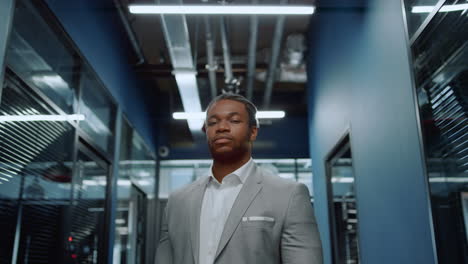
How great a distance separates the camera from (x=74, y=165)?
389cm

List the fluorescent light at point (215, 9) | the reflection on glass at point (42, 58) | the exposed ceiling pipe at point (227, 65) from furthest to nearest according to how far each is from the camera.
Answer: the exposed ceiling pipe at point (227, 65) → the fluorescent light at point (215, 9) → the reflection on glass at point (42, 58)

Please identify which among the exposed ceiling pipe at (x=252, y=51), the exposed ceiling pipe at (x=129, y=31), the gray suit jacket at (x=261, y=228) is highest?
the exposed ceiling pipe at (x=129, y=31)

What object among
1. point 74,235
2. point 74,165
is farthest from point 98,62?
point 74,235

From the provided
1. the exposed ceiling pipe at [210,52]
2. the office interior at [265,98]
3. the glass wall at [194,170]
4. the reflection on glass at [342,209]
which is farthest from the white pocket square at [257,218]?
the glass wall at [194,170]

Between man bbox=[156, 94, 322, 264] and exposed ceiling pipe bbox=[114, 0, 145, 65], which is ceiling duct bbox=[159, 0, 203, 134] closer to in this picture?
exposed ceiling pipe bbox=[114, 0, 145, 65]

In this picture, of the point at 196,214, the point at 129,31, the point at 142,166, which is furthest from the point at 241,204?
the point at 142,166

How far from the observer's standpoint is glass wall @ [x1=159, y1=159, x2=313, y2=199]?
26.6 ft

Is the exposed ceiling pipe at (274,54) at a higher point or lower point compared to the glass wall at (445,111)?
higher

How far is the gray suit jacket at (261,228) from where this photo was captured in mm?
1189

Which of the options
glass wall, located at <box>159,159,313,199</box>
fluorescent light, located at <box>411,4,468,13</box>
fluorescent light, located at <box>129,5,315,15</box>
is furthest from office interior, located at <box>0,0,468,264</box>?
glass wall, located at <box>159,159,313,199</box>

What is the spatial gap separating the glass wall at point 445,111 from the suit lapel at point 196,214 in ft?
3.56

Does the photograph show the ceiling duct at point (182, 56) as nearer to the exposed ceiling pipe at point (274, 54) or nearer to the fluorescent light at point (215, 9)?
the fluorescent light at point (215, 9)

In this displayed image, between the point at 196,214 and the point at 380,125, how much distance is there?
78.9 inches

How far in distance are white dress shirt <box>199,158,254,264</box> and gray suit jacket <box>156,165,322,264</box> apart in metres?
0.02
